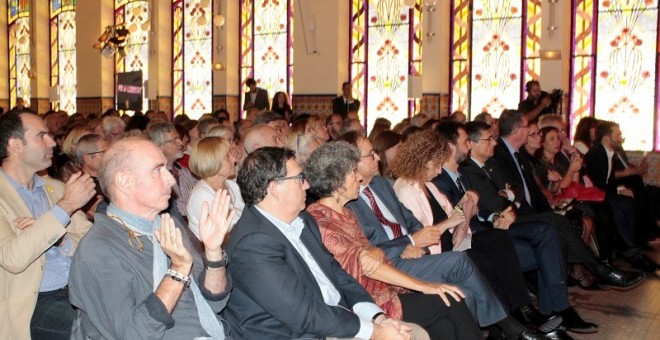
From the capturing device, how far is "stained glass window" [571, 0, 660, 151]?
11.6 metres

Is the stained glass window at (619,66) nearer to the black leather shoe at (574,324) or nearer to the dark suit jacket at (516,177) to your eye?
the dark suit jacket at (516,177)

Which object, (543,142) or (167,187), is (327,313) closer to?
(167,187)

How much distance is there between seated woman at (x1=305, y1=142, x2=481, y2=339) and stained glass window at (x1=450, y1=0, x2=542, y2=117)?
Result: 9145 mm

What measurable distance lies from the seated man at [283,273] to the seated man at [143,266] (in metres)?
0.16

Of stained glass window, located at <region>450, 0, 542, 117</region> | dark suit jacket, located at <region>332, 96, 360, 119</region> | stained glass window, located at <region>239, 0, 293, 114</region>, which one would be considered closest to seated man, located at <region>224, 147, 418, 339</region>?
dark suit jacket, located at <region>332, 96, 360, 119</region>

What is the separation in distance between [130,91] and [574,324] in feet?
28.9

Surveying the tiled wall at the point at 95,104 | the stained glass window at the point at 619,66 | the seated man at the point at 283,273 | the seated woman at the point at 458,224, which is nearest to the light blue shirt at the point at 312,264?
the seated man at the point at 283,273

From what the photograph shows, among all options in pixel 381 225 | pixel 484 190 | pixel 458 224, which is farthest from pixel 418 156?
pixel 484 190

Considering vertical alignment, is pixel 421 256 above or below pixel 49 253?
below

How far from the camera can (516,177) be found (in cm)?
630

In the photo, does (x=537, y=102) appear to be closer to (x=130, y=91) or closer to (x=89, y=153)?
(x=130, y=91)

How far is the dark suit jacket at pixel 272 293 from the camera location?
305 centimetres

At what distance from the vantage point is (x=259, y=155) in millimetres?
3338

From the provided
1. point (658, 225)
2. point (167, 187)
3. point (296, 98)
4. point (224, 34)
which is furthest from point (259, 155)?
point (224, 34)
